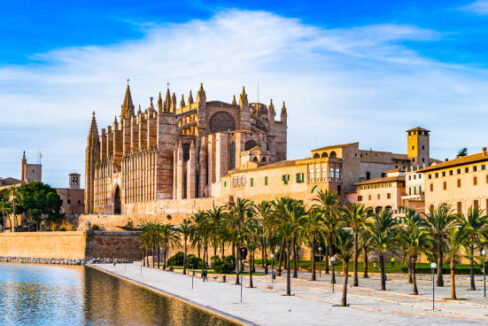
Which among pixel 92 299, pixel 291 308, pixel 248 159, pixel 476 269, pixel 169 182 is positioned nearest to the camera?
pixel 291 308

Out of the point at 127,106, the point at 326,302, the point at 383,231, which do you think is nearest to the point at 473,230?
the point at 383,231

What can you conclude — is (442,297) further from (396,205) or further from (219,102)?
(219,102)

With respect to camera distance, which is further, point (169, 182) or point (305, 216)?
point (169, 182)

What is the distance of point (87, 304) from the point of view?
39.1 meters

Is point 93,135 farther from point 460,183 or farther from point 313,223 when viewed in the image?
point 313,223

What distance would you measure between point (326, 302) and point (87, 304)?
1311 centimetres

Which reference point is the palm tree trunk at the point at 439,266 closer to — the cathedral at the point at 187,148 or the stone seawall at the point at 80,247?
the cathedral at the point at 187,148

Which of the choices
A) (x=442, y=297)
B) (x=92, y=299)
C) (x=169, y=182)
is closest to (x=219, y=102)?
(x=169, y=182)

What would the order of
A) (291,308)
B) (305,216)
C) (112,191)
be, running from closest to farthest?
(291,308) < (305,216) < (112,191)

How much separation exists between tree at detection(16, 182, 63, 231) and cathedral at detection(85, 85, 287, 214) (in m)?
10.2

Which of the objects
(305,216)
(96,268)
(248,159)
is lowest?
(96,268)

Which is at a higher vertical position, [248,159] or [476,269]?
[248,159]

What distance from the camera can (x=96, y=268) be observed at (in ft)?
223

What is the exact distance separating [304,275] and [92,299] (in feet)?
55.7
